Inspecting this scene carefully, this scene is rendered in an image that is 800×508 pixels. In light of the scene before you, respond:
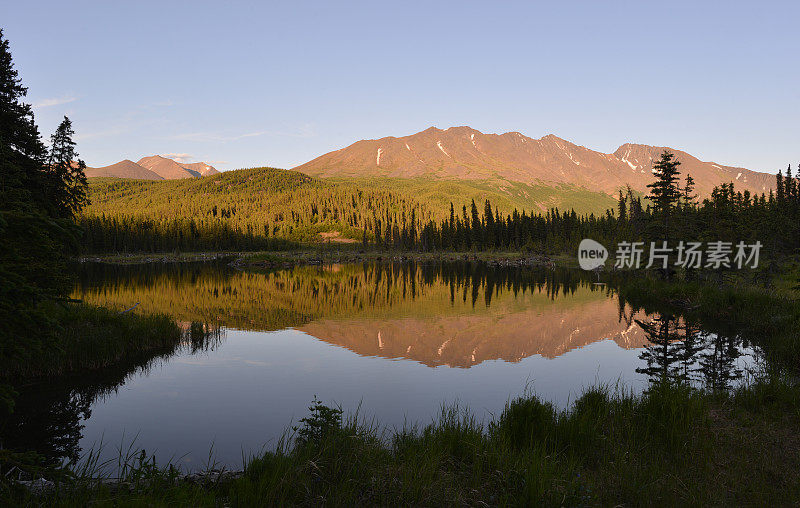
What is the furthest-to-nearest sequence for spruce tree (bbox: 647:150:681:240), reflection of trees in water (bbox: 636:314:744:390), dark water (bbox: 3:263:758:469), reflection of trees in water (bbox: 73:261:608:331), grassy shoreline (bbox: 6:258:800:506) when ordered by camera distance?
spruce tree (bbox: 647:150:681:240)
reflection of trees in water (bbox: 73:261:608:331)
reflection of trees in water (bbox: 636:314:744:390)
dark water (bbox: 3:263:758:469)
grassy shoreline (bbox: 6:258:800:506)

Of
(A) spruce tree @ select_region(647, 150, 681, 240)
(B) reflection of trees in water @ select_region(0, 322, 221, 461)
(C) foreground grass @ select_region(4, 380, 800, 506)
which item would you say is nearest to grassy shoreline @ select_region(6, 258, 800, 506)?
(C) foreground grass @ select_region(4, 380, 800, 506)

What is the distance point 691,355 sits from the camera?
20.8 meters

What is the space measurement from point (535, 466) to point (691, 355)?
17.3m

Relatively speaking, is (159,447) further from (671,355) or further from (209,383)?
(671,355)

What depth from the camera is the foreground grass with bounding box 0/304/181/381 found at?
58.3 feet

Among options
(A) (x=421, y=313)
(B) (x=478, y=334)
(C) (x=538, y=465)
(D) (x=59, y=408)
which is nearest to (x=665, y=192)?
(A) (x=421, y=313)

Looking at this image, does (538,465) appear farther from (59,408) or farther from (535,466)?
(59,408)

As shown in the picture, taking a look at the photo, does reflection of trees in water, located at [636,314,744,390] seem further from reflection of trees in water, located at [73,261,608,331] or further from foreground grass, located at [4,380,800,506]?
reflection of trees in water, located at [73,261,608,331]

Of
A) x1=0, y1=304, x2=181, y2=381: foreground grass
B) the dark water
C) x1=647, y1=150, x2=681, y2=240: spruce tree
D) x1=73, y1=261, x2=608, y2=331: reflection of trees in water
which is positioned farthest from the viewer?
x1=647, y1=150, x2=681, y2=240: spruce tree

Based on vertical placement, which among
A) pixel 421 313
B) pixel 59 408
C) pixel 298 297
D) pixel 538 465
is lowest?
pixel 298 297

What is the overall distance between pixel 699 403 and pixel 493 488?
20.0 feet

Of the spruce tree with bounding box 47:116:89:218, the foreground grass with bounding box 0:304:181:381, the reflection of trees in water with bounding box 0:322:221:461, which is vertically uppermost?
the spruce tree with bounding box 47:116:89:218

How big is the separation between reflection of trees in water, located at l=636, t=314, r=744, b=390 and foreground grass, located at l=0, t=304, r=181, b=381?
71.9ft

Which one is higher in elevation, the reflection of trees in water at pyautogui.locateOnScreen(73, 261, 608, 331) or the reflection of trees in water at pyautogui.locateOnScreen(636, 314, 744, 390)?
the reflection of trees in water at pyautogui.locateOnScreen(636, 314, 744, 390)
